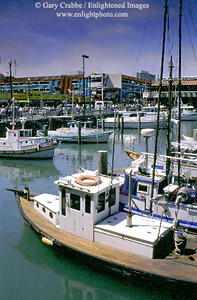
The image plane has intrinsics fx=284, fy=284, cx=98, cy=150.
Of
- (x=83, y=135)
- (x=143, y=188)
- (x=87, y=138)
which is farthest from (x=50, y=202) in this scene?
(x=83, y=135)

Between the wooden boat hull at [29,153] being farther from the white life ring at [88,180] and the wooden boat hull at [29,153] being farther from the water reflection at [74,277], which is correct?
the white life ring at [88,180]

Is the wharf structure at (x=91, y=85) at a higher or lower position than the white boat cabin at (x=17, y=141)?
higher

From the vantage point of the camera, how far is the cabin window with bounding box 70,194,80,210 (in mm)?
10758

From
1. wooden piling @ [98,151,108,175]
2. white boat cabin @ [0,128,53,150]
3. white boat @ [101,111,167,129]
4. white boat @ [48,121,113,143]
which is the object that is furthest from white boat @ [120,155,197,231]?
white boat @ [101,111,167,129]

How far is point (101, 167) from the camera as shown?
1684 centimetres

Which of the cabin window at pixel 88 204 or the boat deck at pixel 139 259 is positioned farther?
the cabin window at pixel 88 204

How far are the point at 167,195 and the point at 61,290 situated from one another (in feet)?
19.0

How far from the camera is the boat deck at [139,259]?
893cm

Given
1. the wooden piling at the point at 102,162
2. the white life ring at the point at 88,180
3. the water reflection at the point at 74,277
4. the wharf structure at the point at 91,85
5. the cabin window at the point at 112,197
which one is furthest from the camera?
the wharf structure at the point at 91,85

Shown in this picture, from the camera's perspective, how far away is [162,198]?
11422 mm

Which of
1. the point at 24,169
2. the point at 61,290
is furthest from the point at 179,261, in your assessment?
the point at 24,169

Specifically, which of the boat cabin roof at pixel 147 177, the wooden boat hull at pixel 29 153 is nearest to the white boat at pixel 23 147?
the wooden boat hull at pixel 29 153

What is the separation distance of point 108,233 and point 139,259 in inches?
55.0

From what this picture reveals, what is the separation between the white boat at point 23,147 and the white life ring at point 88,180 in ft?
67.2
